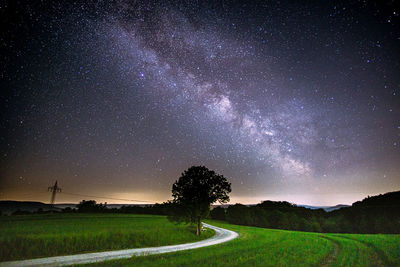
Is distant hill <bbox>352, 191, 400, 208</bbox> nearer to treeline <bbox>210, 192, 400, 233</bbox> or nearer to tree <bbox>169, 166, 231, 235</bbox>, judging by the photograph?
treeline <bbox>210, 192, 400, 233</bbox>

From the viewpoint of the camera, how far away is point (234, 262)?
41.9 ft

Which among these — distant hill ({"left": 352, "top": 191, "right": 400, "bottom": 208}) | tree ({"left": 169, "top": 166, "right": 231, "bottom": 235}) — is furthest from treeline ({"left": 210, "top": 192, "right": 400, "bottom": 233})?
tree ({"left": 169, "top": 166, "right": 231, "bottom": 235})

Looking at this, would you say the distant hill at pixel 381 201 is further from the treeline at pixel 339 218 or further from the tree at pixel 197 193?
the tree at pixel 197 193

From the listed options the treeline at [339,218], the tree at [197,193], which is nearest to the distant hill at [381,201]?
the treeline at [339,218]

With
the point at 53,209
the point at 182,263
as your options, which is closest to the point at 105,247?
the point at 182,263

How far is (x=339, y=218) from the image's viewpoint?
237ft

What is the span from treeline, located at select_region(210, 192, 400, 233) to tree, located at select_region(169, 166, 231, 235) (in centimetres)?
5497

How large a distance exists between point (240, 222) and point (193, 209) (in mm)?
57439

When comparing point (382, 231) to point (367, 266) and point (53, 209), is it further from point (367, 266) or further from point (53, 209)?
point (53, 209)

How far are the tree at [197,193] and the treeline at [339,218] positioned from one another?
180ft

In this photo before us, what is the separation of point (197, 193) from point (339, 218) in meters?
68.2

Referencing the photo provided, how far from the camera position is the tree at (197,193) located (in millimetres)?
30562

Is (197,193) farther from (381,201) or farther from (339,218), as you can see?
(381,201)

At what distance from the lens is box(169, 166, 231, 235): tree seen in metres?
30.6
